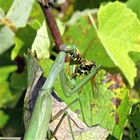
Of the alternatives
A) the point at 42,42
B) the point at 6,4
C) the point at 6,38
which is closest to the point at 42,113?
the point at 42,42

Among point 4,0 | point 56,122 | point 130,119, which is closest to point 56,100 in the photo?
point 56,122

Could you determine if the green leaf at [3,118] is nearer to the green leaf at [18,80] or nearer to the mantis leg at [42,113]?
the green leaf at [18,80]

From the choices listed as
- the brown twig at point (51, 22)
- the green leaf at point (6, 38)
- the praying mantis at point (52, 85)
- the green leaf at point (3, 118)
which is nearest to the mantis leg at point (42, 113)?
the praying mantis at point (52, 85)

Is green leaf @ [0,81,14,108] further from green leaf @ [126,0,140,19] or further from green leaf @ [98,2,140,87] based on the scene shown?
green leaf @ [126,0,140,19]

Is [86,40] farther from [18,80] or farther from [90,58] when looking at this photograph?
[18,80]

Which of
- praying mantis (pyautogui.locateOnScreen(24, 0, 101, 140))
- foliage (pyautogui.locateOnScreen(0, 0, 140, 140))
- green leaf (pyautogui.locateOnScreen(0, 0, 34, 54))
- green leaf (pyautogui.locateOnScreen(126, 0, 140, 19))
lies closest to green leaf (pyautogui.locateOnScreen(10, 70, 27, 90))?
foliage (pyautogui.locateOnScreen(0, 0, 140, 140))

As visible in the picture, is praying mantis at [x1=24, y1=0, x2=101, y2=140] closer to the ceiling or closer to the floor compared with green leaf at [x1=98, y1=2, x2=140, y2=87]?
closer to the floor

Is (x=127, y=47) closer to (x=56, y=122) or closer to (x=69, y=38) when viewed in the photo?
(x=69, y=38)
